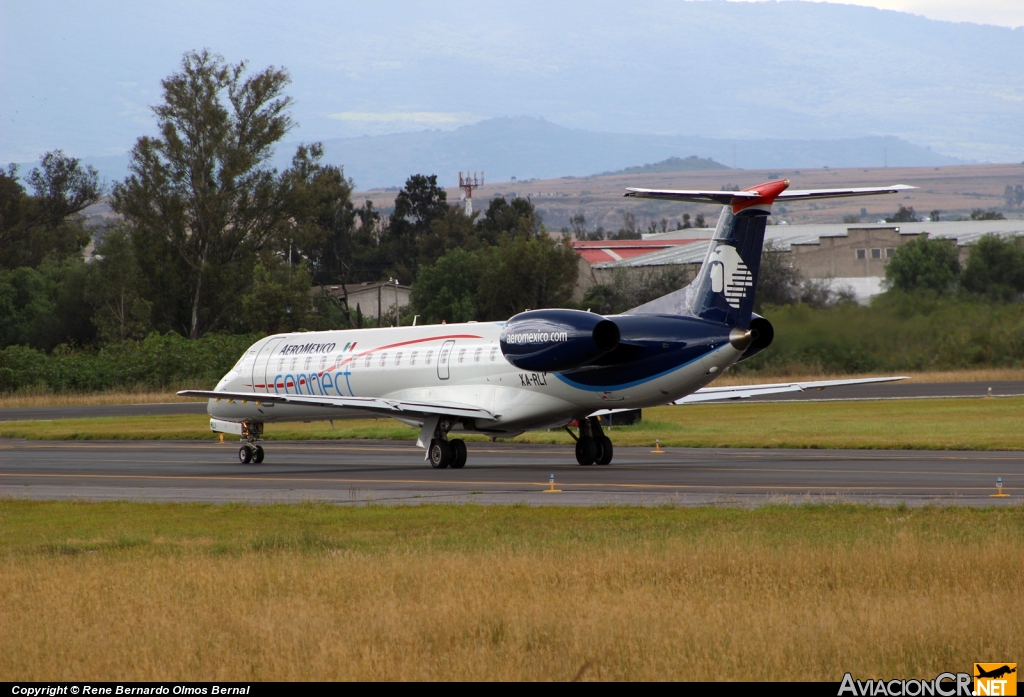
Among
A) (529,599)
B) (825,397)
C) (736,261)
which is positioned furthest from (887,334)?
(529,599)

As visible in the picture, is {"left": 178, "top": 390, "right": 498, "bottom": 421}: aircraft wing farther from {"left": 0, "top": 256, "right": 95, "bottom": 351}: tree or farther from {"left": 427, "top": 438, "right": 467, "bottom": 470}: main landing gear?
{"left": 0, "top": 256, "right": 95, "bottom": 351}: tree

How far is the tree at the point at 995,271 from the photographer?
56.2 meters

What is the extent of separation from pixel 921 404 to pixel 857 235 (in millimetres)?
44459

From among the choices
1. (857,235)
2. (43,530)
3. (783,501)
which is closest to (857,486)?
(783,501)

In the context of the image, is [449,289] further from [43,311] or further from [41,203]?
[41,203]

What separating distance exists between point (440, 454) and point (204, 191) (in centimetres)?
6075

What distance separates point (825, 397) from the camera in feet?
197

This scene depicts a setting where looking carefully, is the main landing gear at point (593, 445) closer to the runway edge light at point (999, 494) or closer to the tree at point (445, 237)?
the runway edge light at point (999, 494)

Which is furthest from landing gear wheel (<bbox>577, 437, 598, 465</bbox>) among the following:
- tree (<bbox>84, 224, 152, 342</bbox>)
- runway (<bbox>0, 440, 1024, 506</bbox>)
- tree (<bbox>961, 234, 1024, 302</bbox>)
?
tree (<bbox>84, 224, 152, 342</bbox>)

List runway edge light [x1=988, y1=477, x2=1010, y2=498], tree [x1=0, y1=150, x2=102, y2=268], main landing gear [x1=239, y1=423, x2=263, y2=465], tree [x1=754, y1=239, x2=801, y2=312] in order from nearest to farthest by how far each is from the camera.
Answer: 1. runway edge light [x1=988, y1=477, x2=1010, y2=498]
2. main landing gear [x1=239, y1=423, x2=263, y2=465]
3. tree [x1=754, y1=239, x2=801, y2=312]
4. tree [x1=0, y1=150, x2=102, y2=268]

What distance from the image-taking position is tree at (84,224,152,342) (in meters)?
87.8

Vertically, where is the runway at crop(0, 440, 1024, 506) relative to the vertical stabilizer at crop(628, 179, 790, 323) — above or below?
below

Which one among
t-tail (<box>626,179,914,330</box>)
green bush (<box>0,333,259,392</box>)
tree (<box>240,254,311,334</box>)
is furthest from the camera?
tree (<box>240,254,311,334</box>)

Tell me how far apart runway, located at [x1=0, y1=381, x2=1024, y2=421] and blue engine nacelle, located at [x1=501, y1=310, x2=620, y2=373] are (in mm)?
→ 31742
